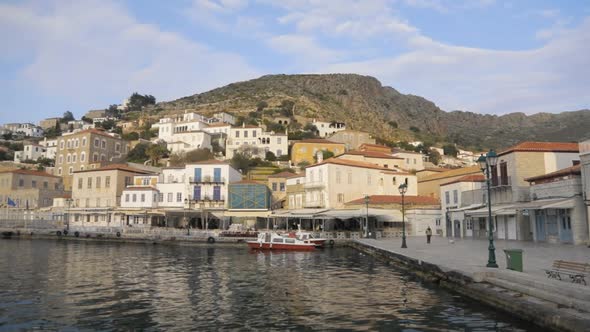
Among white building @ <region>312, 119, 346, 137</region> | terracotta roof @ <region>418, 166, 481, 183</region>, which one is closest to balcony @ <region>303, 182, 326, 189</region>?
terracotta roof @ <region>418, 166, 481, 183</region>

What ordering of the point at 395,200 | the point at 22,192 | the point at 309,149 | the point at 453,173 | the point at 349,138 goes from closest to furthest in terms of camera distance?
the point at 395,200
the point at 453,173
the point at 22,192
the point at 309,149
the point at 349,138

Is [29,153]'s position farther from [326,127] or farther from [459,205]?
[459,205]

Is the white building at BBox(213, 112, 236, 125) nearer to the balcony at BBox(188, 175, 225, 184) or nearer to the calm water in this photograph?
the balcony at BBox(188, 175, 225, 184)

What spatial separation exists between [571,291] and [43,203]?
7914 cm

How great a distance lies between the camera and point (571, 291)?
38.0 feet

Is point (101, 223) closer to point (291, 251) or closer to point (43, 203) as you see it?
point (43, 203)

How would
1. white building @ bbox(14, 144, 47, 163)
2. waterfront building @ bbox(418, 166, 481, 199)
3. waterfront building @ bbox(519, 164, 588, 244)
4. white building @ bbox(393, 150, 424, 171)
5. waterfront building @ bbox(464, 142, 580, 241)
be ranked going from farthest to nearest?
white building @ bbox(14, 144, 47, 163), white building @ bbox(393, 150, 424, 171), waterfront building @ bbox(418, 166, 481, 199), waterfront building @ bbox(464, 142, 580, 241), waterfront building @ bbox(519, 164, 588, 244)

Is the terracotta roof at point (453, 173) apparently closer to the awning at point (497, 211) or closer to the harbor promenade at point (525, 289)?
the awning at point (497, 211)

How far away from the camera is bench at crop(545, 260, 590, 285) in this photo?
1288 cm

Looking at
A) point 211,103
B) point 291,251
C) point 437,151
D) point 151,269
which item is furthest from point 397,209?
point 211,103

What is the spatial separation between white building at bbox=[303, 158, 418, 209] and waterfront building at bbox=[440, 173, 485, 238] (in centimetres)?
850

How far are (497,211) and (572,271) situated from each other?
2240 cm

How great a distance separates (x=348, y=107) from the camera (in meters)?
167

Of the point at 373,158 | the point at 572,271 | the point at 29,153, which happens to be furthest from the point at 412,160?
the point at 29,153
